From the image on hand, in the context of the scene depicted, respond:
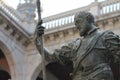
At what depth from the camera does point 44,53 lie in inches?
144

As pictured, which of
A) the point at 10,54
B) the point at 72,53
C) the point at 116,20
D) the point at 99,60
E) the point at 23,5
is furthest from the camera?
the point at 23,5

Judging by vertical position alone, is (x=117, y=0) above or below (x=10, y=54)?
above

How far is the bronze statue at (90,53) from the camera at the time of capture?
334 centimetres

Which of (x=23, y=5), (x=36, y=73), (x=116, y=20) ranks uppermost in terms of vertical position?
(x=23, y=5)

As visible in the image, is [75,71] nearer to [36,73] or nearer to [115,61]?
[115,61]

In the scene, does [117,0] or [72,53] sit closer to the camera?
[72,53]

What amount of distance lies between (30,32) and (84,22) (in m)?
13.8

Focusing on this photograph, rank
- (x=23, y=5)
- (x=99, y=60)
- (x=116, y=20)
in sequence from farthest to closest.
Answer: (x=23, y=5)
(x=116, y=20)
(x=99, y=60)

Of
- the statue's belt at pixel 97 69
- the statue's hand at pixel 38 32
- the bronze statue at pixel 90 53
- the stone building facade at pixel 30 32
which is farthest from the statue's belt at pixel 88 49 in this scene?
the stone building facade at pixel 30 32

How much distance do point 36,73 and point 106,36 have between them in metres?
14.1

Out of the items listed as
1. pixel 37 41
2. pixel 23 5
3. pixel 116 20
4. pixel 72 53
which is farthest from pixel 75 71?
pixel 23 5

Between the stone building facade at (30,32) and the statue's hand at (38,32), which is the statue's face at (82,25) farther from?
the stone building facade at (30,32)

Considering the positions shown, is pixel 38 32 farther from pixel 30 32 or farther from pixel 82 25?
pixel 30 32

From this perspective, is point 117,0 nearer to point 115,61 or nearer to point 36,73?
point 36,73
